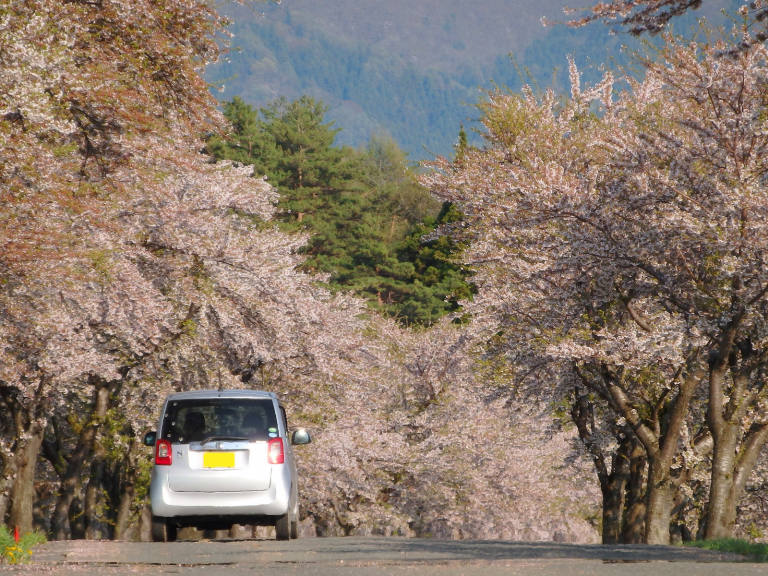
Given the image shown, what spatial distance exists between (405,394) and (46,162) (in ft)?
104

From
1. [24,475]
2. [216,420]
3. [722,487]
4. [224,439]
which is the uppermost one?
[216,420]

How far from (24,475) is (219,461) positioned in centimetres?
1115

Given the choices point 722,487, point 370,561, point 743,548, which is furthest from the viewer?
point 722,487

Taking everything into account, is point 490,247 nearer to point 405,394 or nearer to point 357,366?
point 357,366

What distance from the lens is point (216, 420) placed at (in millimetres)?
14047

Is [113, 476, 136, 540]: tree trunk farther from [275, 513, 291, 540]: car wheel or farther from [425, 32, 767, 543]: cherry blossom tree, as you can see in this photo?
[275, 513, 291, 540]: car wheel

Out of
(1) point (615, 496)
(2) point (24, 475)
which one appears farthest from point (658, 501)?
(2) point (24, 475)

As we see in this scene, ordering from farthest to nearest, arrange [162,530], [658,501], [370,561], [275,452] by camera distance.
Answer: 1. [658,501]
2. [162,530]
3. [275,452]
4. [370,561]

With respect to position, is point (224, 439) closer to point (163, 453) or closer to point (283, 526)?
point (163, 453)

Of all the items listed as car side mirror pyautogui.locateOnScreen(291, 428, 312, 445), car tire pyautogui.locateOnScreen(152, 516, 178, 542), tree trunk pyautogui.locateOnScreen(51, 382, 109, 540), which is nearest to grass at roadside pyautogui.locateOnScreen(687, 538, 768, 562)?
car side mirror pyautogui.locateOnScreen(291, 428, 312, 445)

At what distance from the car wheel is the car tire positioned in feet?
4.55

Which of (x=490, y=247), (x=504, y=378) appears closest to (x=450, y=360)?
(x=504, y=378)

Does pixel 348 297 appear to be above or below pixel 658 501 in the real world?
above

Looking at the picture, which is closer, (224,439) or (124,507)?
(224,439)
